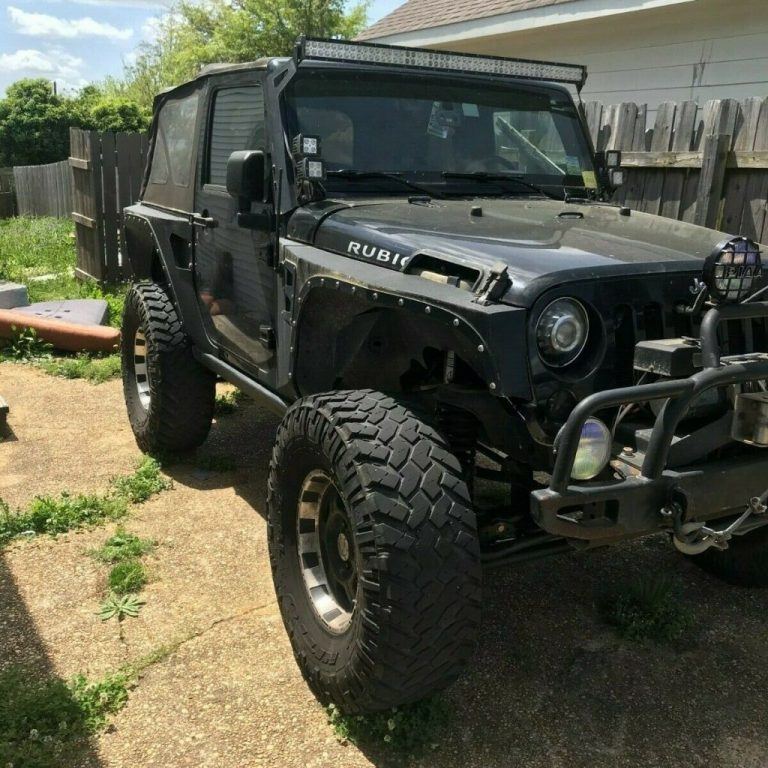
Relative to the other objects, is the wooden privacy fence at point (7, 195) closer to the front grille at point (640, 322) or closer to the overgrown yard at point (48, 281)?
the overgrown yard at point (48, 281)

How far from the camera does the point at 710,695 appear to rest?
114 inches

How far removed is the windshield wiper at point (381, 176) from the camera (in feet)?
11.5

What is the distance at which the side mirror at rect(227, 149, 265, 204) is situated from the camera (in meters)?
3.39

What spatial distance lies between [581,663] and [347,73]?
8.68ft

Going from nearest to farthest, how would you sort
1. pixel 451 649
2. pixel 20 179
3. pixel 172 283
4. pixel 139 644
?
1. pixel 451 649
2. pixel 139 644
3. pixel 172 283
4. pixel 20 179

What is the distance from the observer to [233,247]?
13.1 ft

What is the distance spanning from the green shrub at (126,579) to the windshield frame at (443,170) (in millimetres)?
1821

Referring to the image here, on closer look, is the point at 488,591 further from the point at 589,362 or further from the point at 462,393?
the point at 589,362

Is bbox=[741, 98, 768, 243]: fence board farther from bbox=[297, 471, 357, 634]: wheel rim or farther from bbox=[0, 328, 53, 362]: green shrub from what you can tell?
bbox=[0, 328, 53, 362]: green shrub

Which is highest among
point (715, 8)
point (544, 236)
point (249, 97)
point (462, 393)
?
point (715, 8)

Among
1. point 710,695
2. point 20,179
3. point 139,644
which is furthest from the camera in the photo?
point 20,179

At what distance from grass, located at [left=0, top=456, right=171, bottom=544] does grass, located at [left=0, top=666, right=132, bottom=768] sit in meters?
1.17

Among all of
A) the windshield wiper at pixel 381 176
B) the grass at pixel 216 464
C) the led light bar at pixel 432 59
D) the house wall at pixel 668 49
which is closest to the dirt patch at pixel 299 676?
the grass at pixel 216 464

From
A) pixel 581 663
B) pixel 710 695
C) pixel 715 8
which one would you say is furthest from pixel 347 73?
pixel 715 8
